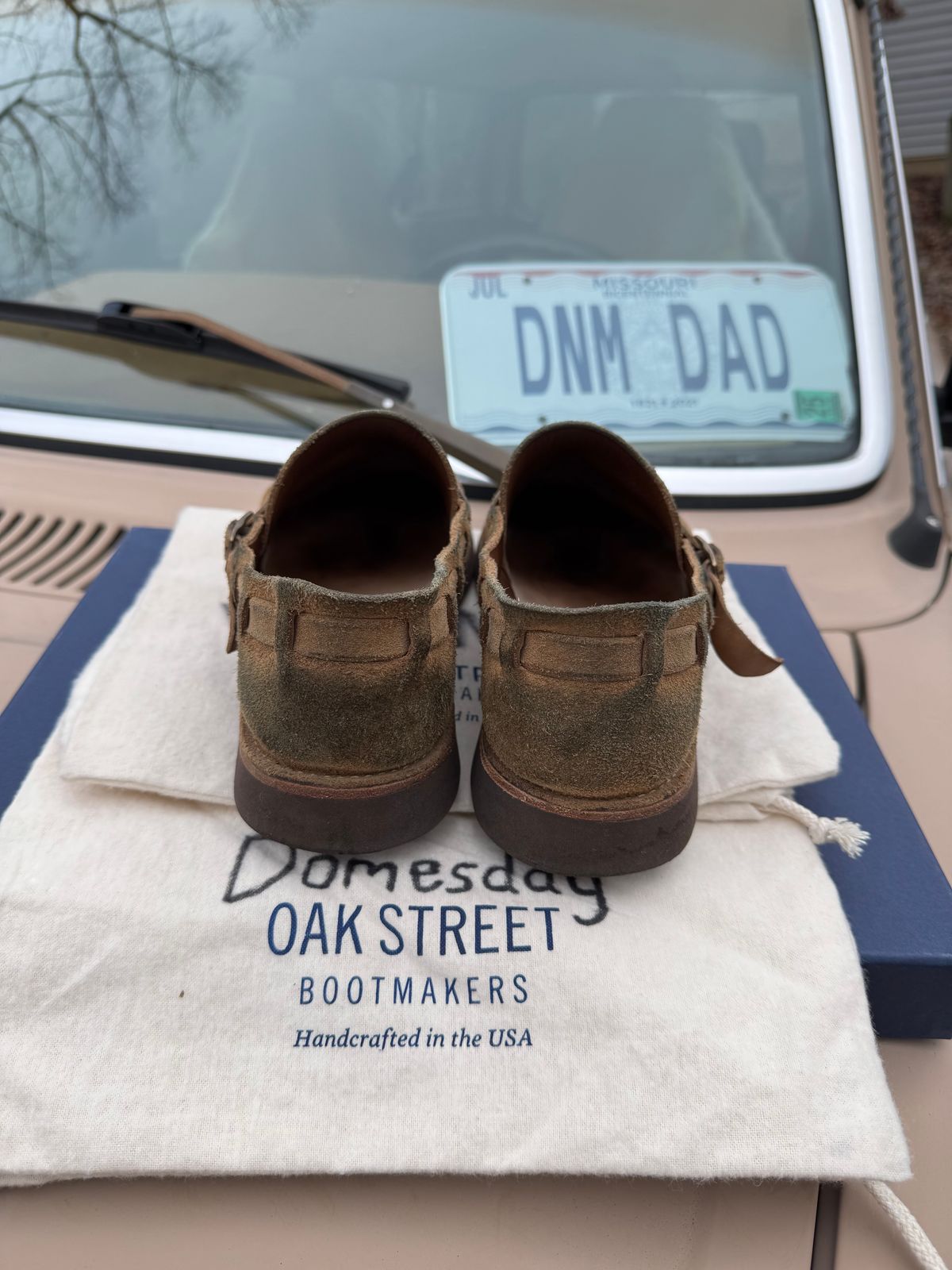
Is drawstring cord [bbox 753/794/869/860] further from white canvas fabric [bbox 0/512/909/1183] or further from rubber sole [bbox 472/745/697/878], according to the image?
rubber sole [bbox 472/745/697/878]

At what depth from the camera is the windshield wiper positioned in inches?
45.3

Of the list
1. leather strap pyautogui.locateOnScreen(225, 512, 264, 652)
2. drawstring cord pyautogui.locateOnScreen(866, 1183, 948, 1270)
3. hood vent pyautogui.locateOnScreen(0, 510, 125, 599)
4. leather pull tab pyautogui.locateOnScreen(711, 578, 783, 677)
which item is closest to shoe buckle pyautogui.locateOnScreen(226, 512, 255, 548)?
leather strap pyautogui.locateOnScreen(225, 512, 264, 652)

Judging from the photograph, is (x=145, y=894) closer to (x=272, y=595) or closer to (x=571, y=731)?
(x=272, y=595)

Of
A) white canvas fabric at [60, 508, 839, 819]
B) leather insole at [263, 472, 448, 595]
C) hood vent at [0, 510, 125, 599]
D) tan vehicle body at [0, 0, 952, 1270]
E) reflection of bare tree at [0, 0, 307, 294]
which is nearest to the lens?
tan vehicle body at [0, 0, 952, 1270]

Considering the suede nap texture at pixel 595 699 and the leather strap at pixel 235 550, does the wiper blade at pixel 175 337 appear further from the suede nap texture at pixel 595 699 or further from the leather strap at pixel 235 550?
the suede nap texture at pixel 595 699

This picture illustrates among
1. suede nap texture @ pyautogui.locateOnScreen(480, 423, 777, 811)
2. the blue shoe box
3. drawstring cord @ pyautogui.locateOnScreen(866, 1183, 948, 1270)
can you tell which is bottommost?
drawstring cord @ pyautogui.locateOnScreen(866, 1183, 948, 1270)

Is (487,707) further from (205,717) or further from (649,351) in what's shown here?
(649,351)

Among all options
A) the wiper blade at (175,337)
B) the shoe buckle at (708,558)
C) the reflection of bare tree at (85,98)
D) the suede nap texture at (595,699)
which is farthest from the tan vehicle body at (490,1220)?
the reflection of bare tree at (85,98)

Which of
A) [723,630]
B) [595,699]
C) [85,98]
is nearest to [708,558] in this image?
[723,630]

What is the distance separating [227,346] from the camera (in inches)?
46.8

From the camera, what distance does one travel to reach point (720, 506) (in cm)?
121

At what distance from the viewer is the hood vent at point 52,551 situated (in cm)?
105

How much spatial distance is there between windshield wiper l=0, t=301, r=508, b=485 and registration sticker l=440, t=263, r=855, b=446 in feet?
0.24

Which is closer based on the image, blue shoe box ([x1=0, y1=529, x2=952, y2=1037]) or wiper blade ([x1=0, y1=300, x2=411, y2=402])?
blue shoe box ([x1=0, y1=529, x2=952, y2=1037])
